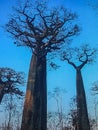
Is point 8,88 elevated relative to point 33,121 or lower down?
elevated

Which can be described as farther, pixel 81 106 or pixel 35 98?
pixel 81 106

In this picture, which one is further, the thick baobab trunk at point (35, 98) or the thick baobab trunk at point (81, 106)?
the thick baobab trunk at point (81, 106)

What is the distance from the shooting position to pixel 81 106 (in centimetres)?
1312

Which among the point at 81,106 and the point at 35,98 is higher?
the point at 81,106

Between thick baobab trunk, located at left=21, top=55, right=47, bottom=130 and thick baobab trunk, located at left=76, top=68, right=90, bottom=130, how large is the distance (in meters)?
3.23

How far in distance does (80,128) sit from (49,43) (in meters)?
4.52

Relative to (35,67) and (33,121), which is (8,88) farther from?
(33,121)

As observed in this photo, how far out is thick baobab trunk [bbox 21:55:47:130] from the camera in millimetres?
8797

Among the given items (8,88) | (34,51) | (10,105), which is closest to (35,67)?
(34,51)

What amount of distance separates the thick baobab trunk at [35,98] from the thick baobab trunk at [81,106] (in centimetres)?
323

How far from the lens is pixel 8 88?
16547 mm

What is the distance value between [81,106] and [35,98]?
446 cm

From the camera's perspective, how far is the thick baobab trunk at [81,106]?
1242cm

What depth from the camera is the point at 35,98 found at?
9281 millimetres
